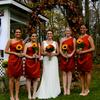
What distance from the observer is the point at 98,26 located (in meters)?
41.1

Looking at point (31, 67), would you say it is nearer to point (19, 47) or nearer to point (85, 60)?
point (19, 47)

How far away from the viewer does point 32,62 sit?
1186 cm

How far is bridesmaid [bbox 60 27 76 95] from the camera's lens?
39.3ft

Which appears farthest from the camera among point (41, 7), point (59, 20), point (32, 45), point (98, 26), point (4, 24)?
point (59, 20)

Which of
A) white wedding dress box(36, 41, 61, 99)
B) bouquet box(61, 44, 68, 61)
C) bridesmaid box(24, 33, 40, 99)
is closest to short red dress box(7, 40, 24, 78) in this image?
bridesmaid box(24, 33, 40, 99)

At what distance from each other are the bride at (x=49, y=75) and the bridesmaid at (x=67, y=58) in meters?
0.24

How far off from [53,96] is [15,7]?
5675 mm

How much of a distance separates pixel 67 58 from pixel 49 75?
800mm

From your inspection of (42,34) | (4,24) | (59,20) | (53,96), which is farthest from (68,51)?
(59,20)

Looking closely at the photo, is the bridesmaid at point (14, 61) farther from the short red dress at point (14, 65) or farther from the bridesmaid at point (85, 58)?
the bridesmaid at point (85, 58)

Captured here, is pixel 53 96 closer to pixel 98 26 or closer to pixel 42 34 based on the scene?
pixel 42 34

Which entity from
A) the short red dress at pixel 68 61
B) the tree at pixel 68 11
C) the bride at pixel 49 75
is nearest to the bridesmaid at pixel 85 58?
the short red dress at pixel 68 61

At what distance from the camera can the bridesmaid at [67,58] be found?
11984mm

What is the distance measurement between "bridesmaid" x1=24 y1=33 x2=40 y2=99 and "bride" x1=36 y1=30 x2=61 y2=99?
0.34m
